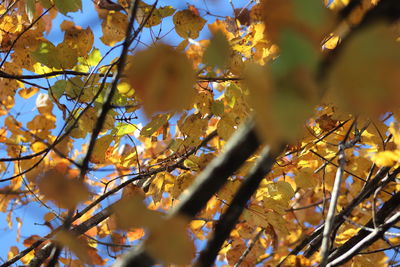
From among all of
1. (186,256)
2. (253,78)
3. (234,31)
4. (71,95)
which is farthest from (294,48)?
(234,31)

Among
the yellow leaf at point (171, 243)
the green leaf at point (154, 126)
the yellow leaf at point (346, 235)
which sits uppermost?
the green leaf at point (154, 126)

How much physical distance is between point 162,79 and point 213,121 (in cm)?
207

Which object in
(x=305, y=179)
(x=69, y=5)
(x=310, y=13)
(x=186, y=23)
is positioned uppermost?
(x=186, y=23)

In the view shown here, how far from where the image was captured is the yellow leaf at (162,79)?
60 centimetres

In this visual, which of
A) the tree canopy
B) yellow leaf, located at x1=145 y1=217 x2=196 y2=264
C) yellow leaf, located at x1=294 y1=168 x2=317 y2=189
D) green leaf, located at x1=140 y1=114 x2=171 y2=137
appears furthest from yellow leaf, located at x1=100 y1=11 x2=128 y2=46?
yellow leaf, located at x1=145 y1=217 x2=196 y2=264

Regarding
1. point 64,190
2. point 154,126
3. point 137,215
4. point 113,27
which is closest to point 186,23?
point 113,27

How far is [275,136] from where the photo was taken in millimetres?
483

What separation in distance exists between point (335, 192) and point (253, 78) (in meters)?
0.61

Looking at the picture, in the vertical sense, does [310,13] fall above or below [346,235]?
below

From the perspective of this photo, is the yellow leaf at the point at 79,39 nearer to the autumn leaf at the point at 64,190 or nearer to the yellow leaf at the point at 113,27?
the yellow leaf at the point at 113,27

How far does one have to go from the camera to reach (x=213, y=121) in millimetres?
2684

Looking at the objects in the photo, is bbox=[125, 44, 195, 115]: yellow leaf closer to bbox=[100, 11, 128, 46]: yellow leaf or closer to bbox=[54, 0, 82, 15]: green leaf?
bbox=[54, 0, 82, 15]: green leaf

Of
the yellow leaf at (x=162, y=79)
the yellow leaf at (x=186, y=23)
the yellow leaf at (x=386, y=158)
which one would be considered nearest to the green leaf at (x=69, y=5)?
the yellow leaf at (x=186, y=23)

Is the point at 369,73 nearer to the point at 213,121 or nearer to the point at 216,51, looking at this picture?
the point at 216,51
